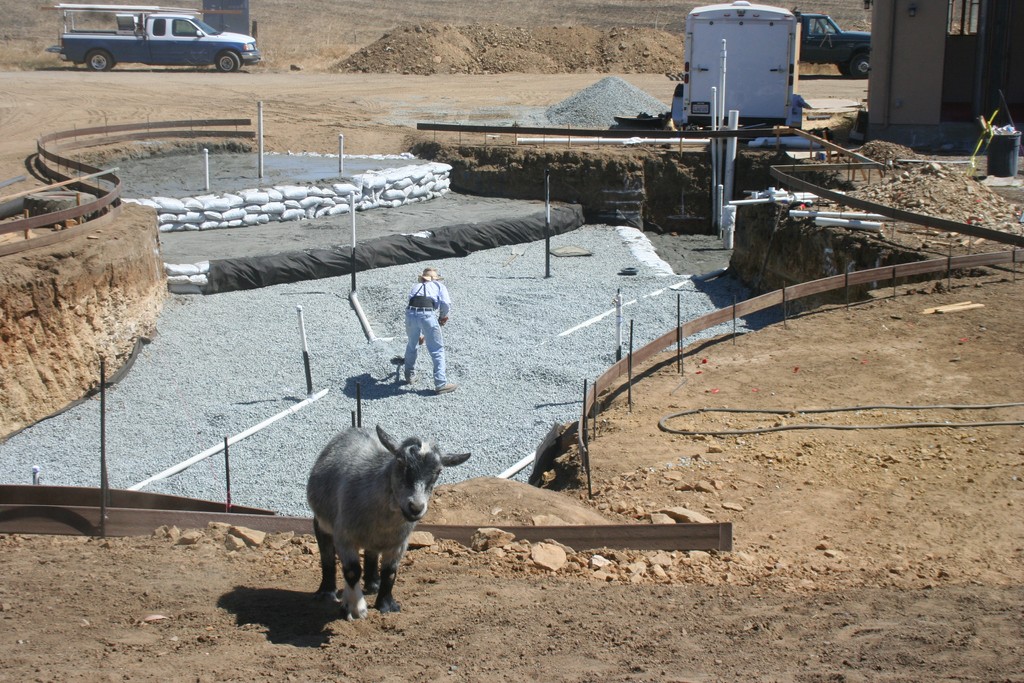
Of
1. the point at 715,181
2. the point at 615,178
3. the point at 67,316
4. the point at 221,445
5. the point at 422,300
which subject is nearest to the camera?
the point at 221,445

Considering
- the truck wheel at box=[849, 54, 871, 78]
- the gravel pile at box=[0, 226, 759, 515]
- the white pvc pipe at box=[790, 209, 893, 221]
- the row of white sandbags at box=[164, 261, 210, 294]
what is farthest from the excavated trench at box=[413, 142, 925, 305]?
the truck wheel at box=[849, 54, 871, 78]

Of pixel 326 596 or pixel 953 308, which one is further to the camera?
pixel 953 308

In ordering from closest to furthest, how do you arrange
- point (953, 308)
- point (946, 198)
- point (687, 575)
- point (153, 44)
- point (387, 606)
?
point (387, 606) → point (687, 575) → point (953, 308) → point (946, 198) → point (153, 44)

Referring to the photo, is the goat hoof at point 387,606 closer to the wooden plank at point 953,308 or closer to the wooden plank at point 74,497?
the wooden plank at point 74,497

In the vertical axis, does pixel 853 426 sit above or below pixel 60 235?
below

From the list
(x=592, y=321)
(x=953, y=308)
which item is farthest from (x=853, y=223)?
(x=592, y=321)

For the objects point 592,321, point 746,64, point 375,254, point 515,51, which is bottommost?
point 592,321

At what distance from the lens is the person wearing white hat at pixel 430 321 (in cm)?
1320

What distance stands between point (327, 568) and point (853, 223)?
37.2 ft

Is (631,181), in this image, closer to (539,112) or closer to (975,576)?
(539,112)

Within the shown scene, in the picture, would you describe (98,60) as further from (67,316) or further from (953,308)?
(953,308)

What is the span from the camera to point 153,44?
1391 inches

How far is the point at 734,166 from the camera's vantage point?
2253cm

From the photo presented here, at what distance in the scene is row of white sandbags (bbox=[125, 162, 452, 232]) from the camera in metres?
19.1
